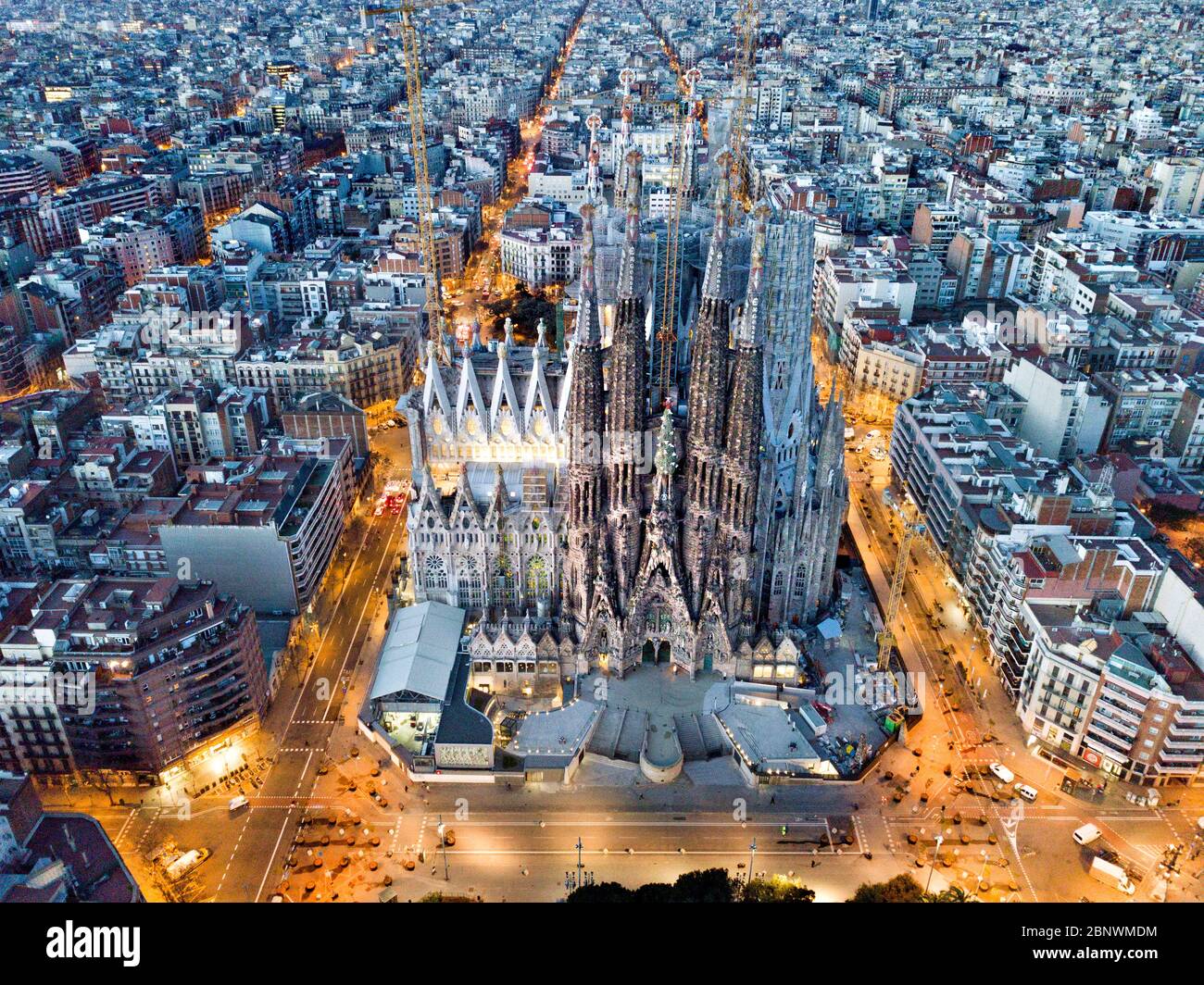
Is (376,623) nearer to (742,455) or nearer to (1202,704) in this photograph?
(742,455)

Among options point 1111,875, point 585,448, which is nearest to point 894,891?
point 1111,875

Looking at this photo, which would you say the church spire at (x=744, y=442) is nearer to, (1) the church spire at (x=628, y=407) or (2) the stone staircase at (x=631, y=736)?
(1) the church spire at (x=628, y=407)

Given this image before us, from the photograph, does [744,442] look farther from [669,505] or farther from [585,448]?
[585,448]

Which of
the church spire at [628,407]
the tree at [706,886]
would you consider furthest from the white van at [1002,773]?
the church spire at [628,407]

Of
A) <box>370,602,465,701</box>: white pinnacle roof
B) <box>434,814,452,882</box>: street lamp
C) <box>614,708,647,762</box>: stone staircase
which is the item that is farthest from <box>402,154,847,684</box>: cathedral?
<box>434,814,452,882</box>: street lamp

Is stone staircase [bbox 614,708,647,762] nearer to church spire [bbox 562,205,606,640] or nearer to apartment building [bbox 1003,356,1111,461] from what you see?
church spire [bbox 562,205,606,640]

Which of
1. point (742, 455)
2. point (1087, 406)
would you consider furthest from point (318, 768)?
point (1087, 406)
